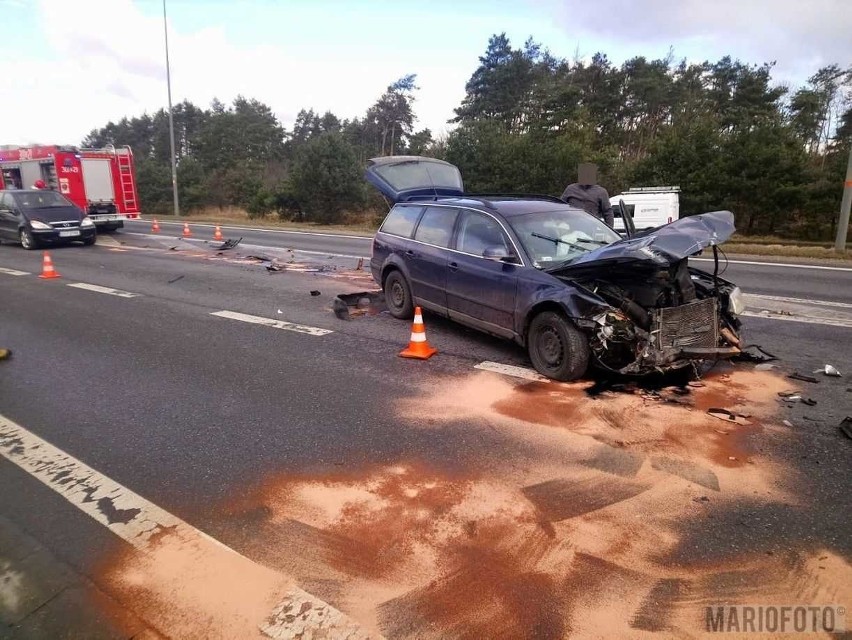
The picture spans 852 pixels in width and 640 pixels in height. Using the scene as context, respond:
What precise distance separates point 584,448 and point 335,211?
30138mm

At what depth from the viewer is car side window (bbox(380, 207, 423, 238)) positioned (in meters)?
7.61

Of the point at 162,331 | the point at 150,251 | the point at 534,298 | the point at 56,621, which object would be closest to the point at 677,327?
the point at 534,298

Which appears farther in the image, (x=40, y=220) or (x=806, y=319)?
(x=40, y=220)

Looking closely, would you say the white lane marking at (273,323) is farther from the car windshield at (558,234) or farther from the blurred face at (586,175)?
the blurred face at (586,175)

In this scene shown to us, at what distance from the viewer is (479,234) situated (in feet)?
20.8

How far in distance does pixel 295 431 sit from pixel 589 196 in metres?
6.12

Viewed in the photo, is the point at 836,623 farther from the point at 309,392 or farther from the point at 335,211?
the point at 335,211

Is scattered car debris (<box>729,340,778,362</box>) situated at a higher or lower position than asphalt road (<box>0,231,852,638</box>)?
higher

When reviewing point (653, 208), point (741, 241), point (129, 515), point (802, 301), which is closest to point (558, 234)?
point (129, 515)

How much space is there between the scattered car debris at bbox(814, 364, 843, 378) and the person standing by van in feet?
12.1

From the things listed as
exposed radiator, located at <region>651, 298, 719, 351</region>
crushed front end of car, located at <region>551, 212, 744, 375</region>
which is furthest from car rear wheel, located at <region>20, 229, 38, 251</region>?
exposed radiator, located at <region>651, 298, 719, 351</region>

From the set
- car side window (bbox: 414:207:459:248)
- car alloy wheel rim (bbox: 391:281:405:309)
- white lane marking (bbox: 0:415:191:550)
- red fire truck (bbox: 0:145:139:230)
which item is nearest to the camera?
white lane marking (bbox: 0:415:191:550)

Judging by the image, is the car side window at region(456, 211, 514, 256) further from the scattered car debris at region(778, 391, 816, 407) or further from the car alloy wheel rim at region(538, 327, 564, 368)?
the scattered car debris at region(778, 391, 816, 407)

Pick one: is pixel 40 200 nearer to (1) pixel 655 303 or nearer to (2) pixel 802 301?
(1) pixel 655 303
